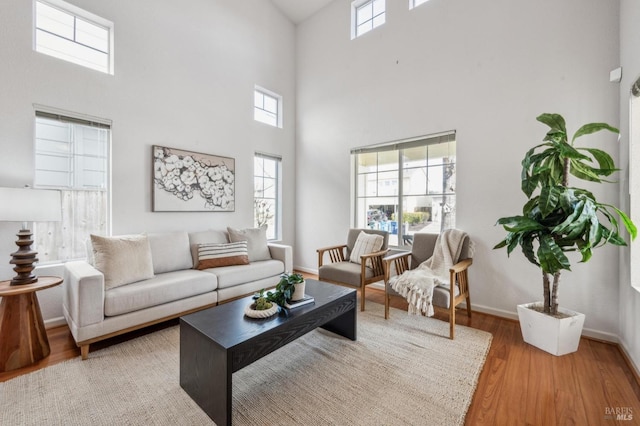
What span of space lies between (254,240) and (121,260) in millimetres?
1532

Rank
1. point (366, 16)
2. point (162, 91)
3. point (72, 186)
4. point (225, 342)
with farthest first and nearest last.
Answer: point (366, 16)
point (162, 91)
point (72, 186)
point (225, 342)

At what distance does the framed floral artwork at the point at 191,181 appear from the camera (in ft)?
10.9

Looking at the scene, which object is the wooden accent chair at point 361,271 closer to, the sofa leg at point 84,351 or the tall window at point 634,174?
the tall window at point 634,174

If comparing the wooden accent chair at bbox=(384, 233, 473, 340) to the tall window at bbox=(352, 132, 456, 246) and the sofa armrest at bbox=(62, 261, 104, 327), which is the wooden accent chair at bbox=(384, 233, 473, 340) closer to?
the tall window at bbox=(352, 132, 456, 246)

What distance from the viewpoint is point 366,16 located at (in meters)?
4.21

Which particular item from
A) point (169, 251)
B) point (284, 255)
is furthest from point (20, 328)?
point (284, 255)

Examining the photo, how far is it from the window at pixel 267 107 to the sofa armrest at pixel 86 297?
314 centimetres

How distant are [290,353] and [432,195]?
8.28ft

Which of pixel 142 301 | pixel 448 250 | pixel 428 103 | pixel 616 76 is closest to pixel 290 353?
pixel 142 301

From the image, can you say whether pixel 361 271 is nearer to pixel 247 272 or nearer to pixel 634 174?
pixel 247 272

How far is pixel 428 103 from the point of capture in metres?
3.44

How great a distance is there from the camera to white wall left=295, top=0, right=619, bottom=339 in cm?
247

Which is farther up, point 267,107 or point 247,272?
point 267,107

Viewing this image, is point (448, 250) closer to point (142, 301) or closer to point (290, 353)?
point (290, 353)
